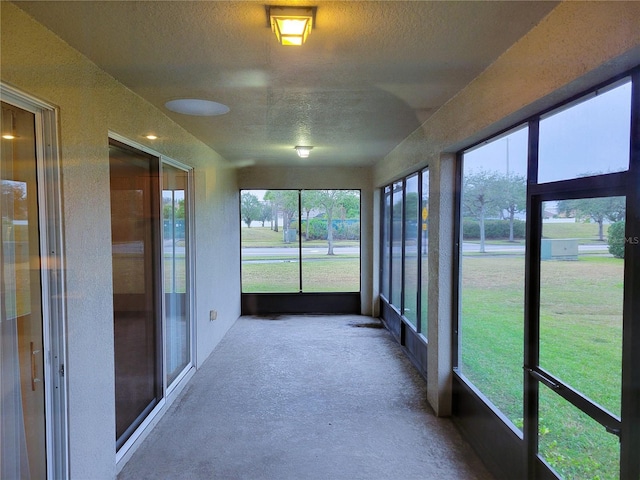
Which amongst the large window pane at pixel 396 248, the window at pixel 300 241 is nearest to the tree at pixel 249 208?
the window at pixel 300 241

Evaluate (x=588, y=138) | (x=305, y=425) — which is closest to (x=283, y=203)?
(x=305, y=425)

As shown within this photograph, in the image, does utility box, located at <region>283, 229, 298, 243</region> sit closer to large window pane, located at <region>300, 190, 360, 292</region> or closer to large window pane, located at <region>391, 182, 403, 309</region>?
large window pane, located at <region>300, 190, 360, 292</region>

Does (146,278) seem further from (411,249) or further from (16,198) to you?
(411,249)

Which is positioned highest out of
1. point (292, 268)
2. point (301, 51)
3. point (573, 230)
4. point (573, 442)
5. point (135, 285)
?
point (301, 51)

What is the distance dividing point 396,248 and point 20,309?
469cm

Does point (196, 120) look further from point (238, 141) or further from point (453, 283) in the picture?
point (453, 283)

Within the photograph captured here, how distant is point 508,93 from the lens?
214 cm

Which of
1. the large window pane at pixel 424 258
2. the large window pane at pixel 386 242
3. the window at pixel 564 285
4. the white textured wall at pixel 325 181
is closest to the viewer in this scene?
the window at pixel 564 285

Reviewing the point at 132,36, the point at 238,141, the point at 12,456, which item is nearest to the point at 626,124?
the point at 132,36

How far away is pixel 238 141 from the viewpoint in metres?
4.48

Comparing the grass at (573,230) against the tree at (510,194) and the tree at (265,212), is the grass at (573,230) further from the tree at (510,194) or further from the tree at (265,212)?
the tree at (265,212)

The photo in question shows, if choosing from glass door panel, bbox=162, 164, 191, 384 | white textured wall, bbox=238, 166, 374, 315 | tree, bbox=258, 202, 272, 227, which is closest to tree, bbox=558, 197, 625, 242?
glass door panel, bbox=162, 164, 191, 384

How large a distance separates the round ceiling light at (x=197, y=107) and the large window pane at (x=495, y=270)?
203 centimetres

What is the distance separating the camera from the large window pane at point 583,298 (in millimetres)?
1682
